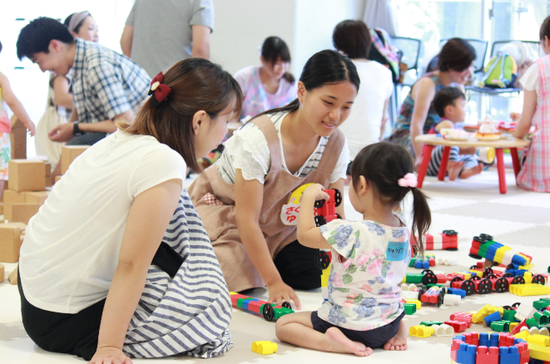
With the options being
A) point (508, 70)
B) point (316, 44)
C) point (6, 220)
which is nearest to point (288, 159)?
point (6, 220)

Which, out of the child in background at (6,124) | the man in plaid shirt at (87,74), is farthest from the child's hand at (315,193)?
the child in background at (6,124)

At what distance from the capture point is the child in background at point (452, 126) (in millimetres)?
4250

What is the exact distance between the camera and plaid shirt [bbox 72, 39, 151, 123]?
2.71 metres

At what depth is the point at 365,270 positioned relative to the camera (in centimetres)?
128

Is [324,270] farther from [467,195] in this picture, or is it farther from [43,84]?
[43,84]

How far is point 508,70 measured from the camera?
590cm

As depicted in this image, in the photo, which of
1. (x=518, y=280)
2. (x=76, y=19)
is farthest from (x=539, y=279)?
(x=76, y=19)

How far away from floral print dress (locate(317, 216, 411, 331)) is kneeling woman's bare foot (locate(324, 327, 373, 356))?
2 centimetres

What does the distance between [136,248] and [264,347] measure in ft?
1.26

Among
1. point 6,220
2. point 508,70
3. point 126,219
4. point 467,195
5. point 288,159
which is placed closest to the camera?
point 126,219

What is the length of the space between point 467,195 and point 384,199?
2.61 metres

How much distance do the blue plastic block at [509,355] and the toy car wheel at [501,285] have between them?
0.71 meters

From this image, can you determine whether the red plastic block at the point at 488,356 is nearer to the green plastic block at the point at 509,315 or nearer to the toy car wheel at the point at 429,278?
the green plastic block at the point at 509,315

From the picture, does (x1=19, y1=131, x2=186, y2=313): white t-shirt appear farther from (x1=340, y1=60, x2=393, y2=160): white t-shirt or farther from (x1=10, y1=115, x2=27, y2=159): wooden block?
(x1=340, y1=60, x2=393, y2=160): white t-shirt
